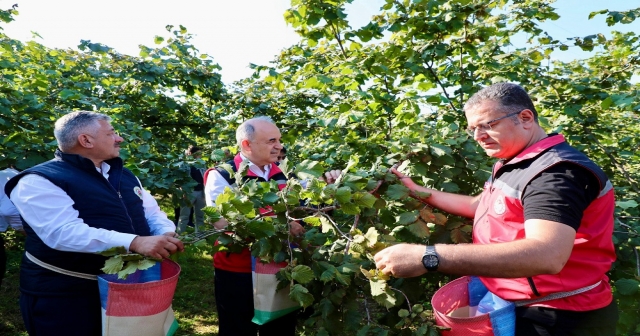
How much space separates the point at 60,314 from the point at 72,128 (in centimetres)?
95

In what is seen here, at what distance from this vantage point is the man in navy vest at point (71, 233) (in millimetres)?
1856

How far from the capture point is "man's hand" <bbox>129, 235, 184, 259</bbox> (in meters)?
1.78

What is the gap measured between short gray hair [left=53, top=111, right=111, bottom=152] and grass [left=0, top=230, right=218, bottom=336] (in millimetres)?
1618

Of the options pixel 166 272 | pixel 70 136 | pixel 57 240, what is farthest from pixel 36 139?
pixel 166 272

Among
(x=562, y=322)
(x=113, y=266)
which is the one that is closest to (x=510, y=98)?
(x=562, y=322)

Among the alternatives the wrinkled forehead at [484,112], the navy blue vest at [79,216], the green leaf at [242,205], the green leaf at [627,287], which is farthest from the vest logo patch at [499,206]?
the navy blue vest at [79,216]

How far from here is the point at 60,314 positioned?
1987 mm

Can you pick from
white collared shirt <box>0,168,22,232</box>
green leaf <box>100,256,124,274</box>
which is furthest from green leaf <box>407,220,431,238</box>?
white collared shirt <box>0,168,22,232</box>

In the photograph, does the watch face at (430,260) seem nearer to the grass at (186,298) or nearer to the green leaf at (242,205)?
the green leaf at (242,205)

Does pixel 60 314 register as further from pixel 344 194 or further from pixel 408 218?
pixel 408 218

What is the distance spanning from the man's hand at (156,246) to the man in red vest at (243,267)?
662 mm

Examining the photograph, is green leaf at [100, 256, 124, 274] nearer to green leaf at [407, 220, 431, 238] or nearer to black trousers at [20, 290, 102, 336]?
black trousers at [20, 290, 102, 336]

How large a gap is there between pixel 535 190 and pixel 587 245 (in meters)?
0.30

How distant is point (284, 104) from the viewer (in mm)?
5684
